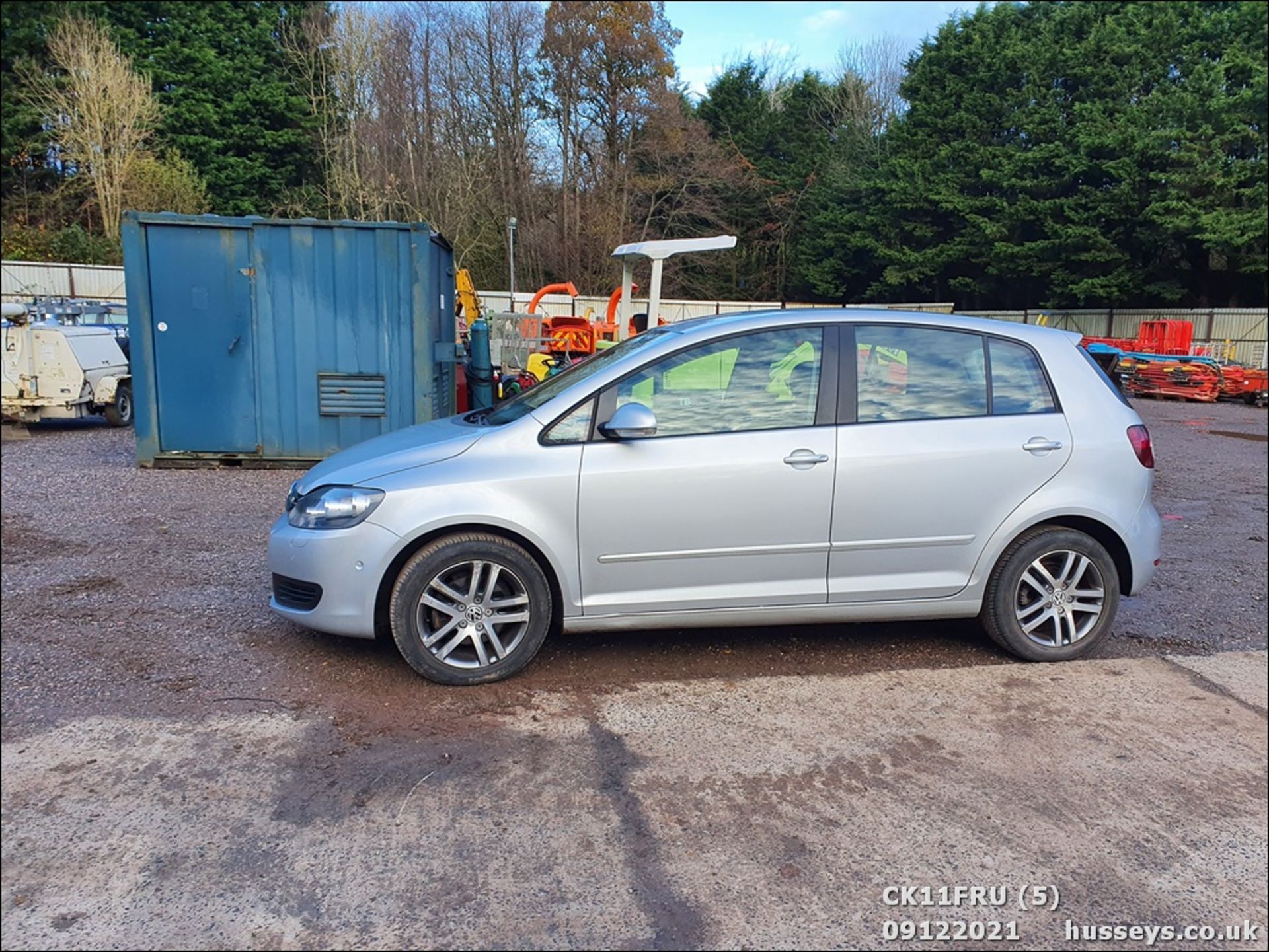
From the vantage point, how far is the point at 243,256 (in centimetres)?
851

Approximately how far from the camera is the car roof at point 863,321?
412 cm

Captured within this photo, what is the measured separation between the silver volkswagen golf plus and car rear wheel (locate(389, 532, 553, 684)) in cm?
1

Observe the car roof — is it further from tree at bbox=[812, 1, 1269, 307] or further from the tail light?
tree at bbox=[812, 1, 1269, 307]

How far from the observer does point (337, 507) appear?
375cm

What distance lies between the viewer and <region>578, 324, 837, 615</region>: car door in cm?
376

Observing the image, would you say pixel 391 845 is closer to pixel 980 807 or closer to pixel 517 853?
pixel 517 853

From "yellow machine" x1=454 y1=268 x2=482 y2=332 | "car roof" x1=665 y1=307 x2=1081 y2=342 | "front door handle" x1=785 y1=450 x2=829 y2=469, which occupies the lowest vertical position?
"front door handle" x1=785 y1=450 x2=829 y2=469

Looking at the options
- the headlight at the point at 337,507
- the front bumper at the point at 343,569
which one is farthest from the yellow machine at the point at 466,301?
the front bumper at the point at 343,569

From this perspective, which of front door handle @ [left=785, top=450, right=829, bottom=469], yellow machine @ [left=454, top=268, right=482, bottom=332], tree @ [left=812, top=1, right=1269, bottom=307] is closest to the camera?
front door handle @ [left=785, top=450, right=829, bottom=469]

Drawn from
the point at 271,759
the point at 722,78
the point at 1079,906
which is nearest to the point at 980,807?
the point at 1079,906

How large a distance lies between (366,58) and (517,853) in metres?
32.8

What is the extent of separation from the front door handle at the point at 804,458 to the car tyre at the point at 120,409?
10764mm

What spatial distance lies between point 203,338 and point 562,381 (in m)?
5.84

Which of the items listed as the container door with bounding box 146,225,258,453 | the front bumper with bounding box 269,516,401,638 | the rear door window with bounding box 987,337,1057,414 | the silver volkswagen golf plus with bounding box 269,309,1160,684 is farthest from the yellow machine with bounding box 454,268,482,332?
the rear door window with bounding box 987,337,1057,414
